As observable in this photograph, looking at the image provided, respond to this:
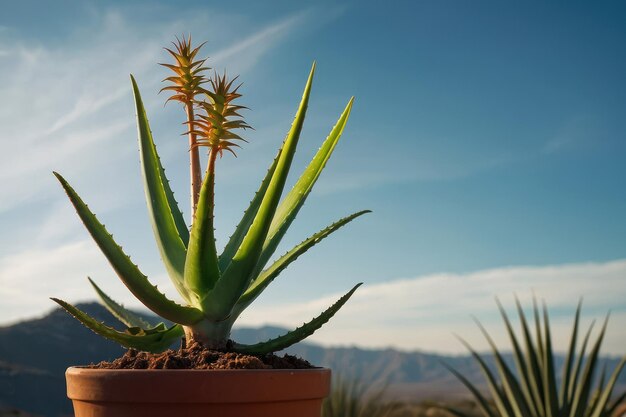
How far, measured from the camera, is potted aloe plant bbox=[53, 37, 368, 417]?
4.00ft

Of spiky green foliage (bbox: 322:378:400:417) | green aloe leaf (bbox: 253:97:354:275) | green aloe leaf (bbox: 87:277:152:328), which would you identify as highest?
green aloe leaf (bbox: 253:97:354:275)

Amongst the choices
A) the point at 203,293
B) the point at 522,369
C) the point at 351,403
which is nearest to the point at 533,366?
the point at 522,369

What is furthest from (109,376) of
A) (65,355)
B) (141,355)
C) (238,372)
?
(65,355)

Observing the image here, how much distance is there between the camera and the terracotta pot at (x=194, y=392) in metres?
1.21

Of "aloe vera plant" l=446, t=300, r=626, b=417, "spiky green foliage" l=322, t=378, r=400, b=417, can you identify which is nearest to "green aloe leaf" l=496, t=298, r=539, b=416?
"aloe vera plant" l=446, t=300, r=626, b=417

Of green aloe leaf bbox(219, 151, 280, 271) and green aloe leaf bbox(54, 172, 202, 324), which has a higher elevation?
Result: green aloe leaf bbox(219, 151, 280, 271)

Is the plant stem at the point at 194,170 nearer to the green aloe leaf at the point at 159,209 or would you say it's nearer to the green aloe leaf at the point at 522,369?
the green aloe leaf at the point at 159,209

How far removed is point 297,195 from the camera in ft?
4.93

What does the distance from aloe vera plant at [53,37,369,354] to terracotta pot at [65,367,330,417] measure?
157 mm

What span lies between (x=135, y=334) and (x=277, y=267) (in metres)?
0.35

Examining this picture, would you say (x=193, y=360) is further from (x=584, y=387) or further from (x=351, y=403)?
(x=351, y=403)

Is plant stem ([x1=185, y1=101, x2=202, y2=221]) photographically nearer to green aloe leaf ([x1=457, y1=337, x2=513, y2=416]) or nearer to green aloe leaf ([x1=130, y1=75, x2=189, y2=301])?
green aloe leaf ([x1=130, y1=75, x2=189, y2=301])

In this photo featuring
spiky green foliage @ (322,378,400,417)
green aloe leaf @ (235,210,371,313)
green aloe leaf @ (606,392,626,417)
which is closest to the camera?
green aloe leaf @ (235,210,371,313)

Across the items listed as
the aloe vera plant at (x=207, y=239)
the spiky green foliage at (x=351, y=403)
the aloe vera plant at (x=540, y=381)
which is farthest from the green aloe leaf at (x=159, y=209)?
the spiky green foliage at (x=351, y=403)
